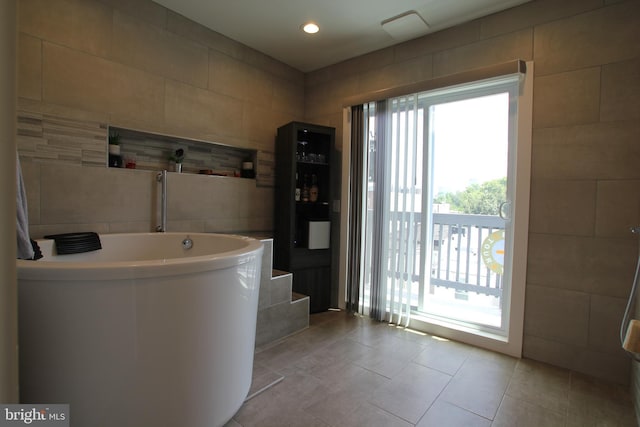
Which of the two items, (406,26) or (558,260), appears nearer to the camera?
(558,260)

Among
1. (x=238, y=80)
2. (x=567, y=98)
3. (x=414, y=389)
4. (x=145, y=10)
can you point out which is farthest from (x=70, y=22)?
(x=567, y=98)

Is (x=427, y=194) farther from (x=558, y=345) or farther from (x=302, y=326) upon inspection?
(x=302, y=326)

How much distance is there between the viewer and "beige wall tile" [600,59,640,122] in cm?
175

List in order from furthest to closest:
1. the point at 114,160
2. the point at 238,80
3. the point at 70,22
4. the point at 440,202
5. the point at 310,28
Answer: the point at 238,80, the point at 440,202, the point at 310,28, the point at 114,160, the point at 70,22

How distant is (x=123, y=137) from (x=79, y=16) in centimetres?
76

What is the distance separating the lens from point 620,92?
5.88 ft

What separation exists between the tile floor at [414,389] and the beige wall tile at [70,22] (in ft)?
7.55

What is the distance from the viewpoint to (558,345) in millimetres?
1981

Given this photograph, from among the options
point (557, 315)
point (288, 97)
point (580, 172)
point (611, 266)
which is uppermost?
point (288, 97)

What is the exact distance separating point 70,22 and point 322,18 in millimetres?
1669

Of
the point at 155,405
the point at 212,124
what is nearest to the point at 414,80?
the point at 212,124

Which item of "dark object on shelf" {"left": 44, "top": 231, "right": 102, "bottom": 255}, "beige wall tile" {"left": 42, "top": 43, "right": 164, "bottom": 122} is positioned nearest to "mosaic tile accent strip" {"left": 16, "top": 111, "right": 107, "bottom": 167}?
"beige wall tile" {"left": 42, "top": 43, "right": 164, "bottom": 122}

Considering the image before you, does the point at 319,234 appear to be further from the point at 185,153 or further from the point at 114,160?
the point at 114,160

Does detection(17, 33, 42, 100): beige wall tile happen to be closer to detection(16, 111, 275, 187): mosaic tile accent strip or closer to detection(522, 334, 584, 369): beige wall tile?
detection(16, 111, 275, 187): mosaic tile accent strip
